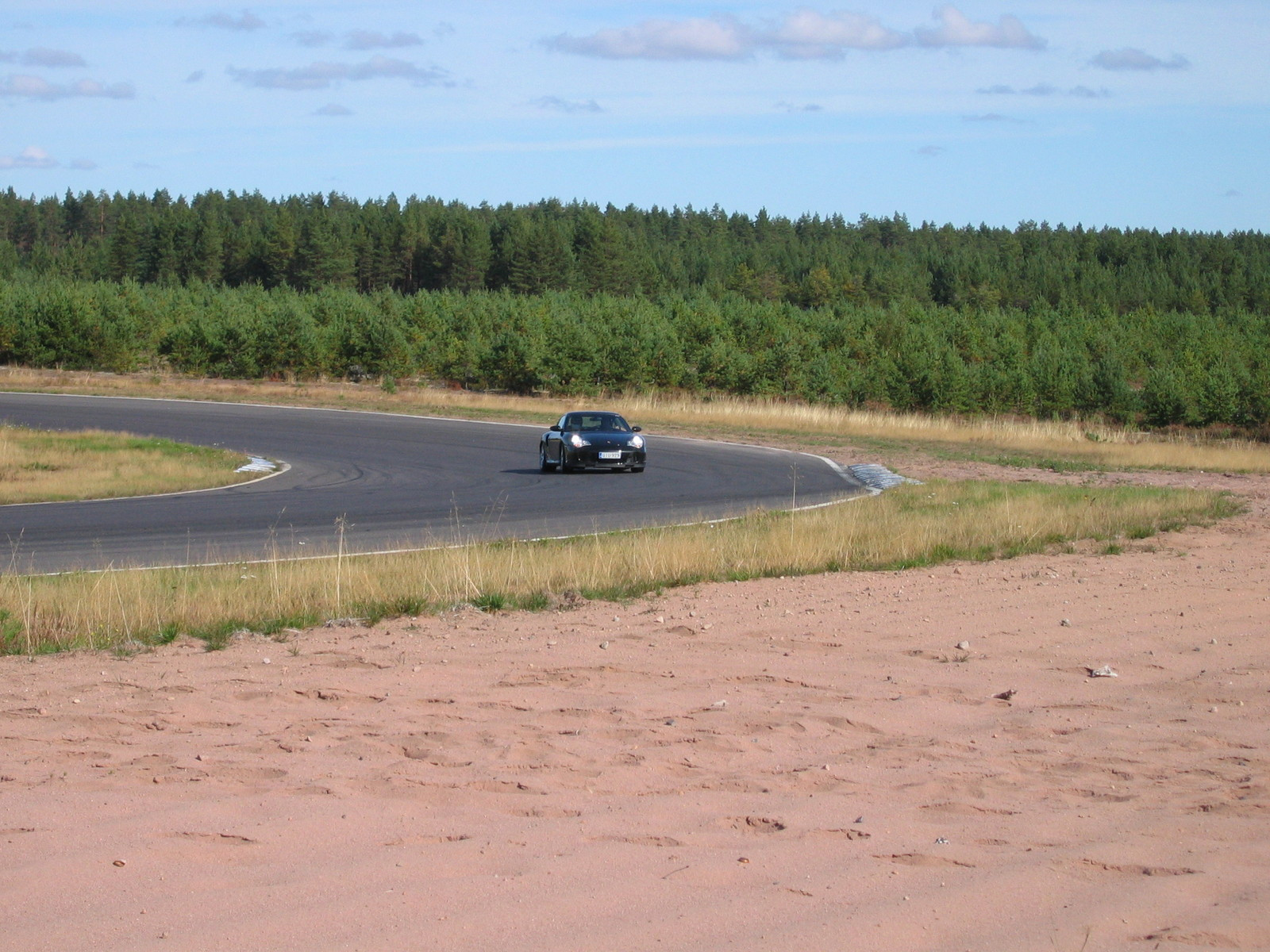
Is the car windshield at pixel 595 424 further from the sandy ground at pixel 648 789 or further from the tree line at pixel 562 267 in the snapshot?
the tree line at pixel 562 267

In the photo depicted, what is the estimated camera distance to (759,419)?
4725 cm

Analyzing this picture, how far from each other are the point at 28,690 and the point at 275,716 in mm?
1865

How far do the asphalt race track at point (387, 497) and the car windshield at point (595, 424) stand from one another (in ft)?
3.45

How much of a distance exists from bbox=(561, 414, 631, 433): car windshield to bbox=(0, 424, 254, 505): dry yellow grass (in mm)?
7323

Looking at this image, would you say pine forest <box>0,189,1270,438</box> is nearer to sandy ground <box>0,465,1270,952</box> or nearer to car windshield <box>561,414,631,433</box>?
car windshield <box>561,414,631,433</box>

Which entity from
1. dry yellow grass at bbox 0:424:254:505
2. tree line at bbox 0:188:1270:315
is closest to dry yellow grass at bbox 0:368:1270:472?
dry yellow grass at bbox 0:424:254:505

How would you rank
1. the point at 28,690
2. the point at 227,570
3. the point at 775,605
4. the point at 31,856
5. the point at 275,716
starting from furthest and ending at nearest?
the point at 227,570 < the point at 775,605 < the point at 28,690 < the point at 275,716 < the point at 31,856

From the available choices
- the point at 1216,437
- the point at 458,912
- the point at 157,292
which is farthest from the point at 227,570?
the point at 157,292

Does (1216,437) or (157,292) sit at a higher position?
(157,292)

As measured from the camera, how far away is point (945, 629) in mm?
10852

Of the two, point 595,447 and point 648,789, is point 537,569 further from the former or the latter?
point 595,447

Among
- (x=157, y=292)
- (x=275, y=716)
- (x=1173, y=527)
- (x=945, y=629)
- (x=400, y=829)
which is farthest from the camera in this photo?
(x=157, y=292)

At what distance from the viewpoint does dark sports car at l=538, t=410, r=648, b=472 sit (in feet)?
92.7

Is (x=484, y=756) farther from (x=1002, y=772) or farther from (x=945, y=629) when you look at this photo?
(x=945, y=629)
